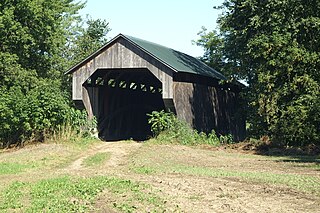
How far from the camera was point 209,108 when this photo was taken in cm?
2883

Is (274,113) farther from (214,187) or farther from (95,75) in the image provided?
(214,187)

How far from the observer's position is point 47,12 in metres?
33.0

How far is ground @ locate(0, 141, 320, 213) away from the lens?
9.34 m

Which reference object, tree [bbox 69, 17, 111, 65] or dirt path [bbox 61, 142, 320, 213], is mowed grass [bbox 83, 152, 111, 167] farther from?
tree [bbox 69, 17, 111, 65]

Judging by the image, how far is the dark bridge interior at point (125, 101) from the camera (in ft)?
94.3

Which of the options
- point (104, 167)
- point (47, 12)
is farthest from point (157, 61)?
point (47, 12)

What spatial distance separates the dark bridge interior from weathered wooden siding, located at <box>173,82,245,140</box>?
3213 millimetres

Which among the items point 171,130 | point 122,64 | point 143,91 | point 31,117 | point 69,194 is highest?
point 122,64

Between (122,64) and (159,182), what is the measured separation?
14146 millimetres

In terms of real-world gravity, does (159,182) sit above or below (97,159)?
above

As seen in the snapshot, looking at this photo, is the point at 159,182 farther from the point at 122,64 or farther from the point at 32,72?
the point at 32,72

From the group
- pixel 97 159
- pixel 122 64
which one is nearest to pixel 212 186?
pixel 97 159

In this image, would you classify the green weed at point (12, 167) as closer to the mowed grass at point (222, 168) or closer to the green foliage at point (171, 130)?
the mowed grass at point (222, 168)

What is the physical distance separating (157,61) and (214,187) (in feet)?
45.8
